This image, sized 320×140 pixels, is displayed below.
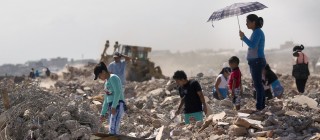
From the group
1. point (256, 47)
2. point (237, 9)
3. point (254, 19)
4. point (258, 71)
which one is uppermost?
point (237, 9)

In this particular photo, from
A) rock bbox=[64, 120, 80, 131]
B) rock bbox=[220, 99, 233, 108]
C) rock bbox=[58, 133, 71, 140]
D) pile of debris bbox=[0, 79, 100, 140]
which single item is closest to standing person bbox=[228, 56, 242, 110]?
rock bbox=[220, 99, 233, 108]

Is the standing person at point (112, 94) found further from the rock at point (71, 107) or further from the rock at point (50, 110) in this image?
the rock at point (50, 110)

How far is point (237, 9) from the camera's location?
6789mm

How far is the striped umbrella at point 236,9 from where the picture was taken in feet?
22.2

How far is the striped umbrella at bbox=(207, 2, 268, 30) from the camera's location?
676 centimetres

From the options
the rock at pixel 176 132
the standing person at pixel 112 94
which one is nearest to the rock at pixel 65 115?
the standing person at pixel 112 94

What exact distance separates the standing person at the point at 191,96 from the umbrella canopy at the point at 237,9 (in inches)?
41.8

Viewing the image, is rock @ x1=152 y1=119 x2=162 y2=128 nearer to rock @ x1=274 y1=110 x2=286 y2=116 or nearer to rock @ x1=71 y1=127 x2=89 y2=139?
rock @ x1=71 y1=127 x2=89 y2=139

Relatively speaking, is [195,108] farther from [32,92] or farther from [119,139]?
[32,92]

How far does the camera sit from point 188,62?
67.8 m

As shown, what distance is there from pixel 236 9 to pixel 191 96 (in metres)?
1.45

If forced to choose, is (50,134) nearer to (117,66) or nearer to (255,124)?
(255,124)

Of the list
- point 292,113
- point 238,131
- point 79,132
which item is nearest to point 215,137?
point 238,131

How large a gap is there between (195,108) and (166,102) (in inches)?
223
